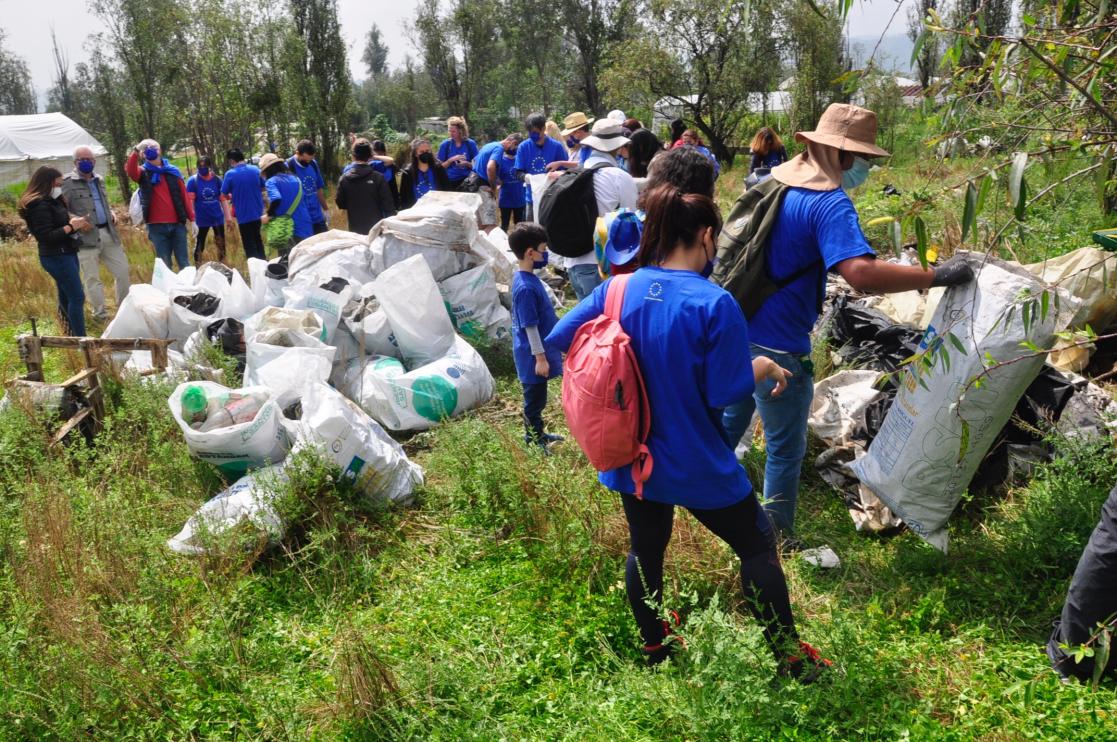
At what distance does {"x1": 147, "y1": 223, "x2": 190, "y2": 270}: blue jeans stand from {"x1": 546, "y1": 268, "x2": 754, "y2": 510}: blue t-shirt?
704 cm

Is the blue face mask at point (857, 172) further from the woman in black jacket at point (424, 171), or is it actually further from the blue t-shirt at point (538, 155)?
the woman in black jacket at point (424, 171)

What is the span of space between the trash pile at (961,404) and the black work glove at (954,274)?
0.03m

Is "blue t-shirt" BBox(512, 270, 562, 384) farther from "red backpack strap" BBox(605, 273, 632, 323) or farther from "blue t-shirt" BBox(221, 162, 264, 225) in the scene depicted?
"blue t-shirt" BBox(221, 162, 264, 225)

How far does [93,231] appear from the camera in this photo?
7191mm

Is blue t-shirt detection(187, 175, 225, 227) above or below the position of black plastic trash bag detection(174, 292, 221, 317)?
above

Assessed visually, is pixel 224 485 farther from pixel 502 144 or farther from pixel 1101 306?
pixel 502 144

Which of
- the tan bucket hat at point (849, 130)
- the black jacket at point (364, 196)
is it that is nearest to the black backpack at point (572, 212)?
the tan bucket hat at point (849, 130)

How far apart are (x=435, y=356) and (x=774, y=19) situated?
56.8 feet

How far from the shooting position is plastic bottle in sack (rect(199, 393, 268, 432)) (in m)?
3.85

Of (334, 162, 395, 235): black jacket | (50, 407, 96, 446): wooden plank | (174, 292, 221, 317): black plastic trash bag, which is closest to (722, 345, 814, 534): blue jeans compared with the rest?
(50, 407, 96, 446): wooden plank

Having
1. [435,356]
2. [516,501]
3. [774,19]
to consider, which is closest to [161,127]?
[774,19]

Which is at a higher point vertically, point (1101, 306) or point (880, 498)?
point (1101, 306)

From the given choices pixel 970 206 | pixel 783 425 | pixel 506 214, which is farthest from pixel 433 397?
pixel 506 214

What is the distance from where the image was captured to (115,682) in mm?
2428
